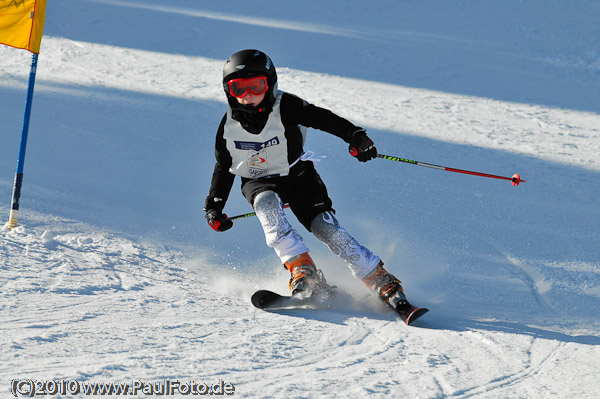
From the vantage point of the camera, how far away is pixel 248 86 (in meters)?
3.69

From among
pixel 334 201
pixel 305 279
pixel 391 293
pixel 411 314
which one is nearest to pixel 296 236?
pixel 305 279

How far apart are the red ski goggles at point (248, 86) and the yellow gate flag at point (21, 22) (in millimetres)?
1707

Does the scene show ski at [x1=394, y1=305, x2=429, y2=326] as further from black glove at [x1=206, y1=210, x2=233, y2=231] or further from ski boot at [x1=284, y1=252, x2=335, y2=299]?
black glove at [x1=206, y1=210, x2=233, y2=231]

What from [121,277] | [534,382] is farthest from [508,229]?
[121,277]

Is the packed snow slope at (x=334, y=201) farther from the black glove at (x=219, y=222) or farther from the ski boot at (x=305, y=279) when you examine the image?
the black glove at (x=219, y=222)

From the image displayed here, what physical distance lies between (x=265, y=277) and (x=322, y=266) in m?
0.42

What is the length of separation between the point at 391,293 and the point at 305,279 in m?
0.50

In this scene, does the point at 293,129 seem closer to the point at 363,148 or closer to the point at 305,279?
the point at 363,148

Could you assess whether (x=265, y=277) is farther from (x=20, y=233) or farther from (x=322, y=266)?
(x=20, y=233)

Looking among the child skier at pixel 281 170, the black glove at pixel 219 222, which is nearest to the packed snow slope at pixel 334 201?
the child skier at pixel 281 170

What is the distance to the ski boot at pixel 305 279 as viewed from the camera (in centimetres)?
360

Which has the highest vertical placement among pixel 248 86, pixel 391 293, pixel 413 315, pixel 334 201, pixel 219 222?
pixel 334 201

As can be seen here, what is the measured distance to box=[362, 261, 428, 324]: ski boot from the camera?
3.49 meters

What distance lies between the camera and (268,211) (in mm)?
3771
